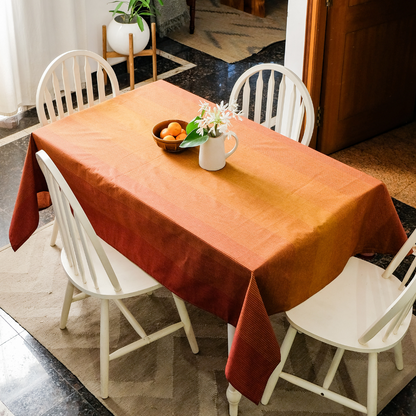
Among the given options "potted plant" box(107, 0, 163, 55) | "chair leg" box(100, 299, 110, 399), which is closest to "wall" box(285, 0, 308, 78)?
"potted plant" box(107, 0, 163, 55)

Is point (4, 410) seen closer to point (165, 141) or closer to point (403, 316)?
point (165, 141)

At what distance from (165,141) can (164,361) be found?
0.83 metres

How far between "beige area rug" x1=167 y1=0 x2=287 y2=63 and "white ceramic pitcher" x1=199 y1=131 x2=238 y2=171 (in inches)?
111

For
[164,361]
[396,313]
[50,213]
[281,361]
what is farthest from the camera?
[50,213]

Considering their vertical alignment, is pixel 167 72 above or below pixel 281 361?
above

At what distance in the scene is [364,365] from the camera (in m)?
2.11

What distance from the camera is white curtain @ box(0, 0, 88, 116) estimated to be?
11.6ft

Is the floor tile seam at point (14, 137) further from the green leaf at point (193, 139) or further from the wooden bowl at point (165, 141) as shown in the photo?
the green leaf at point (193, 139)

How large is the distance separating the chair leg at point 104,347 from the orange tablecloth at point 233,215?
0.65 ft

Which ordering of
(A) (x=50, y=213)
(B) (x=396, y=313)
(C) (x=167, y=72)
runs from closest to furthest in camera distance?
1. (B) (x=396, y=313)
2. (A) (x=50, y=213)
3. (C) (x=167, y=72)

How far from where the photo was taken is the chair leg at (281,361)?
1.84 m

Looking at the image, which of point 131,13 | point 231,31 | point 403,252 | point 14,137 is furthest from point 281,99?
point 231,31

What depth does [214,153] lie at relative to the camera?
74.6 inches

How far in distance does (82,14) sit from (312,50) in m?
1.75
